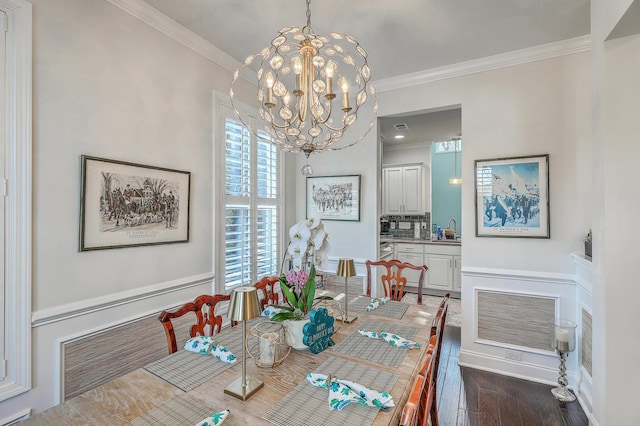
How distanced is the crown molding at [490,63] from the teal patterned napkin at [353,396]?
3019 mm

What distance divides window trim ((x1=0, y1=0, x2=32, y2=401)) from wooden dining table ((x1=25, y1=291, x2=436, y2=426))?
768mm

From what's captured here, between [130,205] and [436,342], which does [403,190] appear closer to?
[130,205]

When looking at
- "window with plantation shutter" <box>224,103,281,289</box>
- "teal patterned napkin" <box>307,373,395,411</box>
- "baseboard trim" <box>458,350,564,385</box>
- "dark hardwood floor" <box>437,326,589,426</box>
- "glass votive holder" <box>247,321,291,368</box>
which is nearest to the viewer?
"teal patterned napkin" <box>307,373,395,411</box>

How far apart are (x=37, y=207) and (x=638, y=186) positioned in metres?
3.33

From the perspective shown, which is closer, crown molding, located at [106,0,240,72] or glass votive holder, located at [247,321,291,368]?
glass votive holder, located at [247,321,291,368]

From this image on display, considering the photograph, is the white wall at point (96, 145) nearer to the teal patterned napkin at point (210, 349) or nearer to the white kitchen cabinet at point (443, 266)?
the teal patterned napkin at point (210, 349)

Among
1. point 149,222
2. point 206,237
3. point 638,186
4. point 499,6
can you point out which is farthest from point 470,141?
point 149,222

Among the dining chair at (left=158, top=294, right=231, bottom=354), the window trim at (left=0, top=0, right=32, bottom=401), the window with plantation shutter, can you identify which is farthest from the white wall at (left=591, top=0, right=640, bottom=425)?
the window trim at (left=0, top=0, right=32, bottom=401)

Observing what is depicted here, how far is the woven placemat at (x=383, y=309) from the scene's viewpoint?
2.12 meters

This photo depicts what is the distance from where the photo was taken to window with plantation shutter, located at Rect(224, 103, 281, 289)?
2.93 metres

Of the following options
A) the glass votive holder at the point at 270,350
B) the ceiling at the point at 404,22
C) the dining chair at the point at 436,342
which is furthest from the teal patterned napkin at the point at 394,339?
the ceiling at the point at 404,22

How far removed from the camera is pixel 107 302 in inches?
75.8

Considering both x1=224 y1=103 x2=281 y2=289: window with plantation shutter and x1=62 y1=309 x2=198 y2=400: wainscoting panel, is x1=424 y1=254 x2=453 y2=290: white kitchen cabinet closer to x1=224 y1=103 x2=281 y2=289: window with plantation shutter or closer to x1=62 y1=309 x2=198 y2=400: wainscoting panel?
x1=224 y1=103 x2=281 y2=289: window with plantation shutter

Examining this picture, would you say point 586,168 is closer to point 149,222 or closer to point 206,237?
point 206,237
